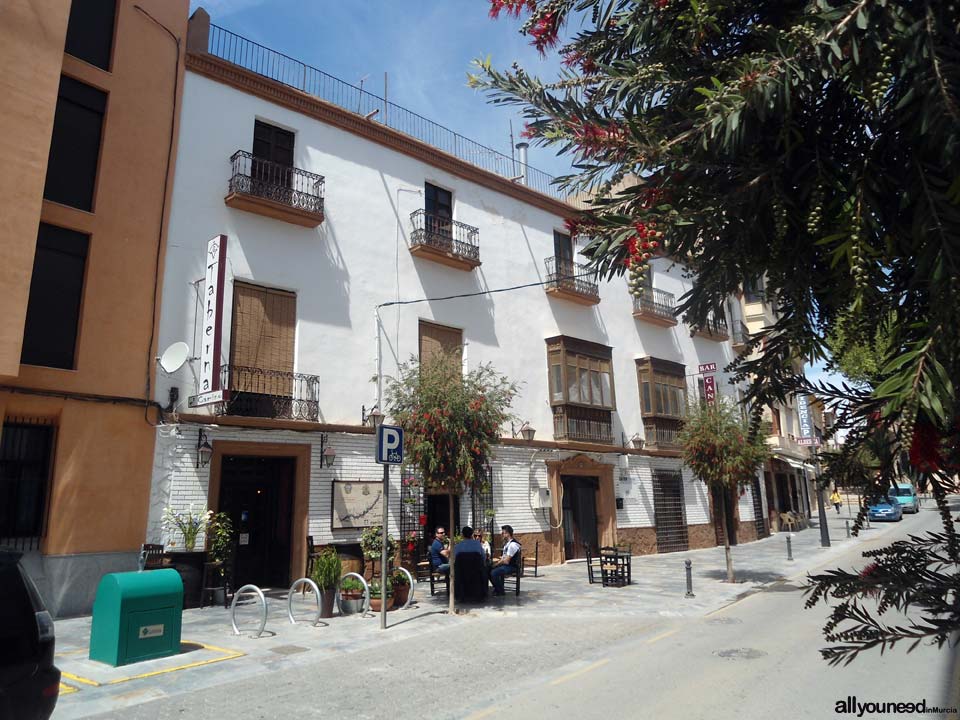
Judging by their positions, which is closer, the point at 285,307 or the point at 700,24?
the point at 700,24

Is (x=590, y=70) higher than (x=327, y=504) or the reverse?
higher

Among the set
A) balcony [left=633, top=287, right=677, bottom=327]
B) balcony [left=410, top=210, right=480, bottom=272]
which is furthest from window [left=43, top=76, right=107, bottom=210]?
balcony [left=633, top=287, right=677, bottom=327]

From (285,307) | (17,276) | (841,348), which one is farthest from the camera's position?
(285,307)

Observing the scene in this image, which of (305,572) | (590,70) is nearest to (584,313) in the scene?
(305,572)

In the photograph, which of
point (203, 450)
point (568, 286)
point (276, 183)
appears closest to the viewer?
point (203, 450)

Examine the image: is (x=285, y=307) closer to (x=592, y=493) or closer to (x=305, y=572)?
(x=305, y=572)

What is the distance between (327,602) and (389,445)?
3.06 meters

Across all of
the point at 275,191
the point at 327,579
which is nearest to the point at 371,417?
the point at 327,579

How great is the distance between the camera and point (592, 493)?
74.3 feet

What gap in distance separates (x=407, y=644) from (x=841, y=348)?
29.1 feet

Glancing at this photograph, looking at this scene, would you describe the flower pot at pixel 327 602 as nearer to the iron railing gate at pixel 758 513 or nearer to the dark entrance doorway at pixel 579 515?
the dark entrance doorway at pixel 579 515

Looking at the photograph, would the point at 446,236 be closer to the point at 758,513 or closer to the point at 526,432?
the point at 526,432

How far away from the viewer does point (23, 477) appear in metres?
11.9

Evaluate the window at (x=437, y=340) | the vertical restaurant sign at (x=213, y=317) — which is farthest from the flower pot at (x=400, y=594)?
the window at (x=437, y=340)
